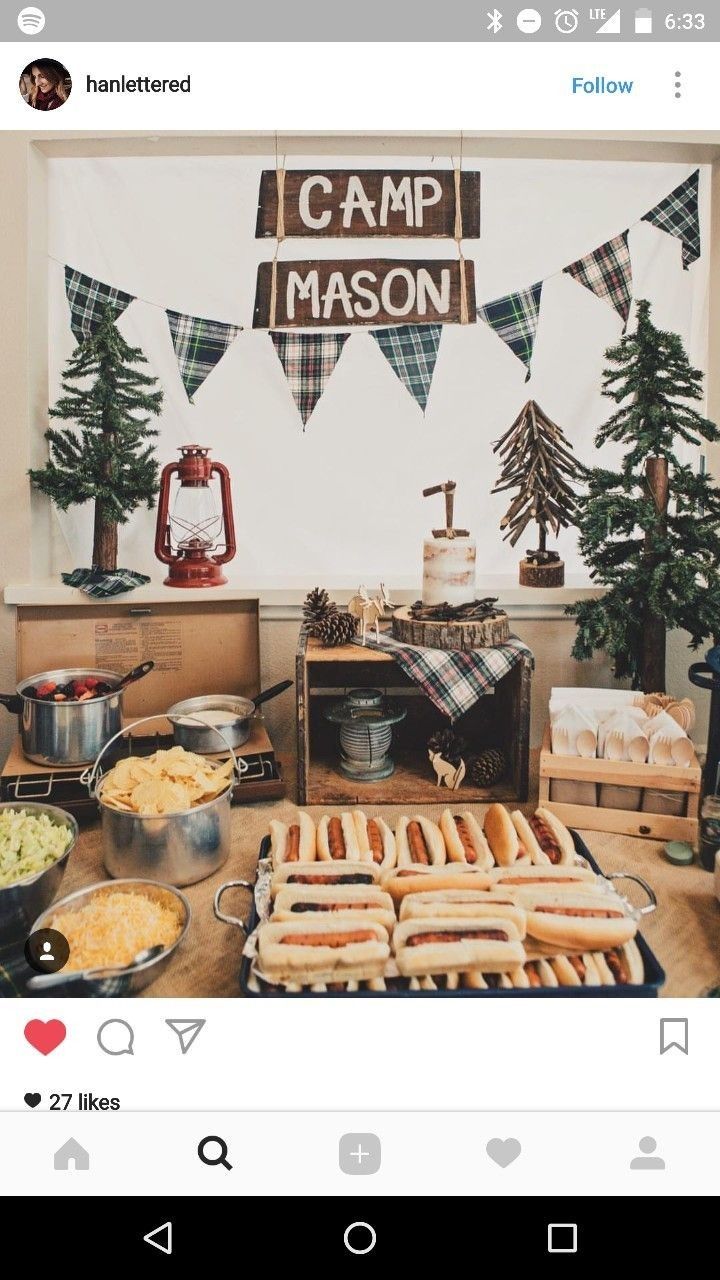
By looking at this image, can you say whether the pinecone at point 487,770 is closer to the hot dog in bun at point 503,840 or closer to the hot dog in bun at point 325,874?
the hot dog in bun at point 503,840

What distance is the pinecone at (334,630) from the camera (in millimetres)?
1778

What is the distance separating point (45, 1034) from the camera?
894 mm

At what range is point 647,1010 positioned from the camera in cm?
90

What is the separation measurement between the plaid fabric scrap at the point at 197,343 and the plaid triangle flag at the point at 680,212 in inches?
45.0

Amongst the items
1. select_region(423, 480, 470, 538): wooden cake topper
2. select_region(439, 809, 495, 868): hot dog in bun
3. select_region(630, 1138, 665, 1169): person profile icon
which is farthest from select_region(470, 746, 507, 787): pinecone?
select_region(630, 1138, 665, 1169): person profile icon

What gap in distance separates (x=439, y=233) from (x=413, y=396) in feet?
1.36

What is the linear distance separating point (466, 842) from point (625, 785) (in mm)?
398

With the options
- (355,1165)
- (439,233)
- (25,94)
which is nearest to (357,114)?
(25,94)

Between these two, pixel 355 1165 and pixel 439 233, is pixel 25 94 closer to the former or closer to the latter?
pixel 439 233

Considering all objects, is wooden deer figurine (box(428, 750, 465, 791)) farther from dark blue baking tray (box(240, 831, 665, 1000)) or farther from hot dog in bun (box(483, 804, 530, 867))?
dark blue baking tray (box(240, 831, 665, 1000))

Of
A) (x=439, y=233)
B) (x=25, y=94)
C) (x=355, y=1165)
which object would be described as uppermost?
(x=439, y=233)

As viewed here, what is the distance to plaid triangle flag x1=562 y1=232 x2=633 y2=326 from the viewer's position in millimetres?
2086
